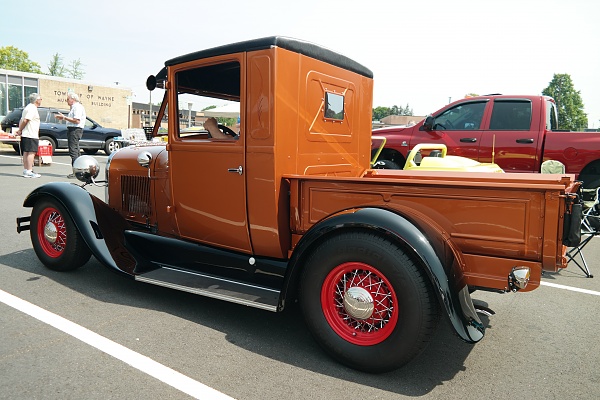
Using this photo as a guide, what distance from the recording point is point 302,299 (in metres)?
2.82

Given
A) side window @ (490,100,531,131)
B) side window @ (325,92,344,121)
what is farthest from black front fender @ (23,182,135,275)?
side window @ (490,100,531,131)

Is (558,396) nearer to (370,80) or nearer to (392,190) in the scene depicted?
(392,190)

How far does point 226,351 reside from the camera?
2848 millimetres

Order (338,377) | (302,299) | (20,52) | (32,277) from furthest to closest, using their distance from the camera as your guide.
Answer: (20,52) < (32,277) < (302,299) < (338,377)

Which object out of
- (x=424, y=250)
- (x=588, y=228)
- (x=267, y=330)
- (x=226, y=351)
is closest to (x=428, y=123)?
(x=588, y=228)

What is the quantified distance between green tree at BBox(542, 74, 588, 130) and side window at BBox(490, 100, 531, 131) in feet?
156

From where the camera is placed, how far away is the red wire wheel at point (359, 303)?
2.58 meters

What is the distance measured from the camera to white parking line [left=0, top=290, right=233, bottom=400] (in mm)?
2396

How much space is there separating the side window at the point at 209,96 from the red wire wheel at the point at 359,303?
130 cm

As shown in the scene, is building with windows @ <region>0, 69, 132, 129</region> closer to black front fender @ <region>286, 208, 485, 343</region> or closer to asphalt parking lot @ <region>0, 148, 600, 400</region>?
asphalt parking lot @ <region>0, 148, 600, 400</region>

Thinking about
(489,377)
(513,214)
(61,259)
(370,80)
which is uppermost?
(370,80)

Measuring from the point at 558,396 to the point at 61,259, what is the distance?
155 inches

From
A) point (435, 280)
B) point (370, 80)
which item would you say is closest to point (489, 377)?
point (435, 280)

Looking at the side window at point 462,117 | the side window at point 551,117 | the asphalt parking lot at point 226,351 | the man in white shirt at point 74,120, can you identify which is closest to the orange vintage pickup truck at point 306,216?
the asphalt parking lot at point 226,351
